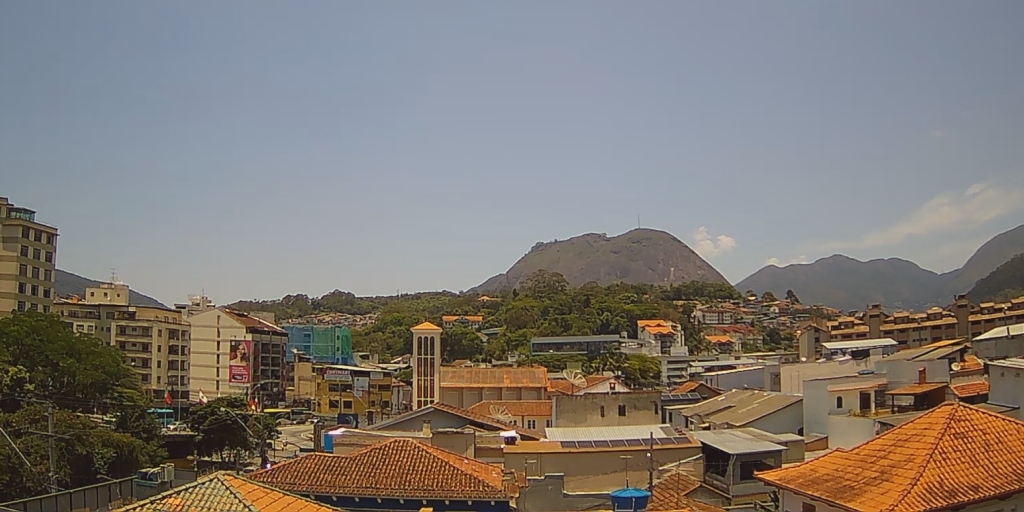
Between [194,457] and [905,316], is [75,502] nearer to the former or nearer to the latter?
[194,457]

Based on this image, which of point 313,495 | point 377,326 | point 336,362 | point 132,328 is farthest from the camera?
point 377,326

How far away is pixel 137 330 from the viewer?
6800 cm

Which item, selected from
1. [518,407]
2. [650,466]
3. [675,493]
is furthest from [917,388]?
[518,407]

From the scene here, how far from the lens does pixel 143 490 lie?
18203 millimetres

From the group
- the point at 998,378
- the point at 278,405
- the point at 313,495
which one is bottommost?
the point at 278,405

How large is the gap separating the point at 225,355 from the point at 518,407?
126 ft

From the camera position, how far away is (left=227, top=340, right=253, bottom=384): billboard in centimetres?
7225

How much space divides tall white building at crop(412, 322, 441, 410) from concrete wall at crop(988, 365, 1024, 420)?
32311 millimetres

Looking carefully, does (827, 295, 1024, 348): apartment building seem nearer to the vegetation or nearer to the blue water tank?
the vegetation

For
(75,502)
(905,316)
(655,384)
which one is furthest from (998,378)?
(905,316)

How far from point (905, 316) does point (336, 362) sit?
2243 inches

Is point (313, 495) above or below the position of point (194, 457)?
above

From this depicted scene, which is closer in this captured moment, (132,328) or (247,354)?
(132,328)

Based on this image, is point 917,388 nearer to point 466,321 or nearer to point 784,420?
point 784,420
